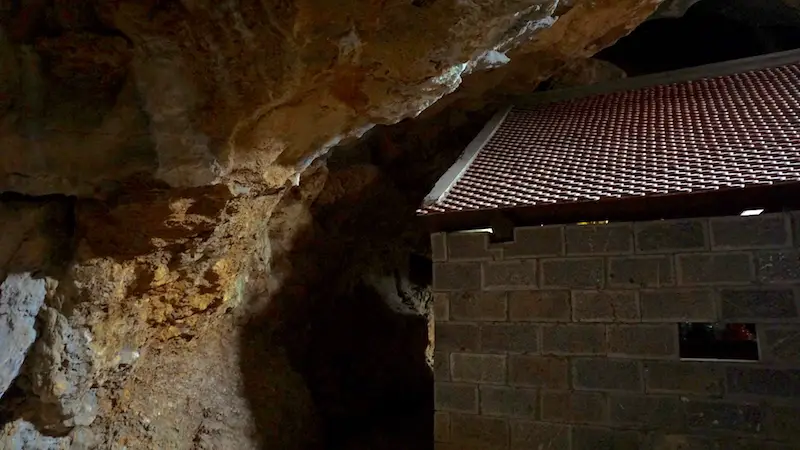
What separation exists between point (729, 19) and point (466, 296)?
689cm

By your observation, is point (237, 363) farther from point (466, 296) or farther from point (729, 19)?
point (729, 19)

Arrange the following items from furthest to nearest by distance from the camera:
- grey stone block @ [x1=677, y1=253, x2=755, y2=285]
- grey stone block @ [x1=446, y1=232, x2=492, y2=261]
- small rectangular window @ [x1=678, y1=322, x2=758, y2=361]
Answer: small rectangular window @ [x1=678, y1=322, x2=758, y2=361] → grey stone block @ [x1=446, y1=232, x2=492, y2=261] → grey stone block @ [x1=677, y1=253, x2=755, y2=285]

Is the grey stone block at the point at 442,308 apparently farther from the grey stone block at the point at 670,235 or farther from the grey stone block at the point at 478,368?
the grey stone block at the point at 670,235

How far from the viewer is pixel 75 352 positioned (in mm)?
3516

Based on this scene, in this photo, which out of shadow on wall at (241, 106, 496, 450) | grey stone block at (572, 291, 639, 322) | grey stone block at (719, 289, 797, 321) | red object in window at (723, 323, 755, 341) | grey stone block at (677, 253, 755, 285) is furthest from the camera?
shadow on wall at (241, 106, 496, 450)

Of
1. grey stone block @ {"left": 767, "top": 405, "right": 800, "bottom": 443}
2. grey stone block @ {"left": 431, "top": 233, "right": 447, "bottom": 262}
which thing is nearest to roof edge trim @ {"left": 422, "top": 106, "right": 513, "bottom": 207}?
grey stone block @ {"left": 431, "top": 233, "right": 447, "bottom": 262}

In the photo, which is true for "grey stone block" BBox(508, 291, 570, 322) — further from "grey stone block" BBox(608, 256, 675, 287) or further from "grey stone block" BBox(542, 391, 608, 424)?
"grey stone block" BBox(542, 391, 608, 424)

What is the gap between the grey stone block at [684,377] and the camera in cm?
363

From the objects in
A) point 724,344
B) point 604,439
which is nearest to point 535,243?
point 604,439

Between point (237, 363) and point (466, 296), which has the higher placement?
point (466, 296)

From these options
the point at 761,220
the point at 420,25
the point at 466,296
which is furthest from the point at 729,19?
the point at 420,25

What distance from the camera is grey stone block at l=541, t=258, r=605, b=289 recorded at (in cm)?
403

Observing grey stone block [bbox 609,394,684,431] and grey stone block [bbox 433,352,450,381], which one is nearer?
grey stone block [bbox 609,394,684,431]

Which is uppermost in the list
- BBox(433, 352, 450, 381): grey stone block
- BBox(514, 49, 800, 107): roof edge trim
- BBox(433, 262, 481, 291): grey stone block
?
BBox(514, 49, 800, 107): roof edge trim
